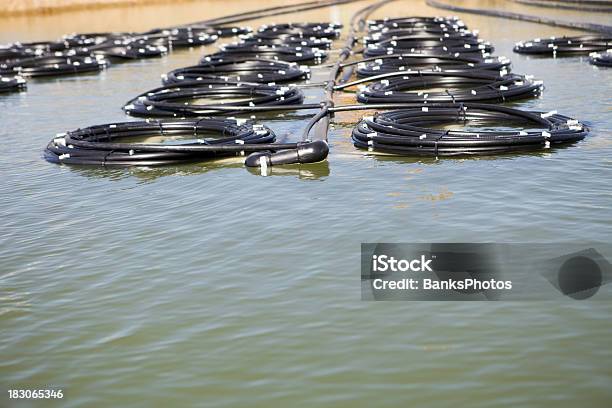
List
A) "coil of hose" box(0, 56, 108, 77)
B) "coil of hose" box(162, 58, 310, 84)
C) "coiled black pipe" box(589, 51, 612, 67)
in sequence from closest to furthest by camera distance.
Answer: "coil of hose" box(162, 58, 310, 84)
"coiled black pipe" box(589, 51, 612, 67)
"coil of hose" box(0, 56, 108, 77)

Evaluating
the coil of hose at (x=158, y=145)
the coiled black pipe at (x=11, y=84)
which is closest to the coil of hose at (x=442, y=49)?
the coiled black pipe at (x=11, y=84)

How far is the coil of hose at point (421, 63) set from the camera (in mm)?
23969

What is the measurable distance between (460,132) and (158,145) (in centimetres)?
512

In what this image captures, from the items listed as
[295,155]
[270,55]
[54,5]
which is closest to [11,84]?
[270,55]

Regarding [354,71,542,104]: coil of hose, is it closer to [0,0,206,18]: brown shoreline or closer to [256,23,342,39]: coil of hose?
[256,23,342,39]: coil of hose

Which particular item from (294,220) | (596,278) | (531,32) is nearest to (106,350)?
(294,220)

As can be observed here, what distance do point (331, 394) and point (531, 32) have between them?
33.6 metres

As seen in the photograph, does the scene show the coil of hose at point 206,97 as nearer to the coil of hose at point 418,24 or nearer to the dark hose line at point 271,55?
the dark hose line at point 271,55

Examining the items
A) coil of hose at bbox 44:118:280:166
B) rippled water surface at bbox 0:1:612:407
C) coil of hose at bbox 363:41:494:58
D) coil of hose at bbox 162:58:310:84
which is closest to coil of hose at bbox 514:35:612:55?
coil of hose at bbox 363:41:494:58

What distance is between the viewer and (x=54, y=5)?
7012cm

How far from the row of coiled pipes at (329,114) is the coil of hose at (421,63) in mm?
34

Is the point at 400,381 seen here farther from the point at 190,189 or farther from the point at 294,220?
the point at 190,189

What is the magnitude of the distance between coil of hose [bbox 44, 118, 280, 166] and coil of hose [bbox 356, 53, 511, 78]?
7569 millimetres

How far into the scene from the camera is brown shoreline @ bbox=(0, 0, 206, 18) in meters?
→ 67.8
